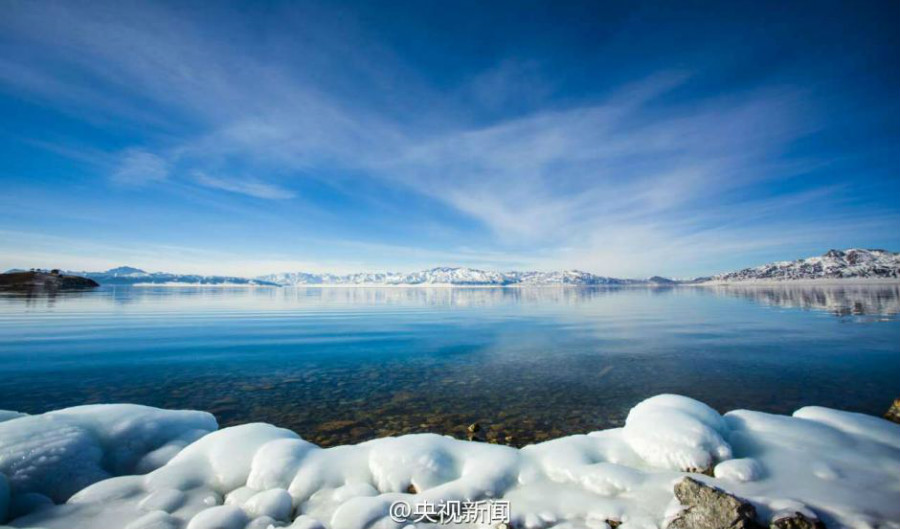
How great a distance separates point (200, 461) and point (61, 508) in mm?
2014

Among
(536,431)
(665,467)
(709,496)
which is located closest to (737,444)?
(665,467)

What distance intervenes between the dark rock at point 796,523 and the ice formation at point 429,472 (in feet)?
0.43

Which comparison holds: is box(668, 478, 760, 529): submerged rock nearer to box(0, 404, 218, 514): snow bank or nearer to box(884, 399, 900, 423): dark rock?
box(884, 399, 900, 423): dark rock

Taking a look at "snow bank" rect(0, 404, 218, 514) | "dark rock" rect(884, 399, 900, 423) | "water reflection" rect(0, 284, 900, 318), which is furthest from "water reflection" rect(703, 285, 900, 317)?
"snow bank" rect(0, 404, 218, 514)

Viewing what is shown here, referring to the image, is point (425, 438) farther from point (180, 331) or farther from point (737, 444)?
point (180, 331)

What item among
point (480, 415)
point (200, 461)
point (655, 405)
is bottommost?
point (480, 415)

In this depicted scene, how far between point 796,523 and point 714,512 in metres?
1.18

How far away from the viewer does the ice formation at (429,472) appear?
6.07 meters

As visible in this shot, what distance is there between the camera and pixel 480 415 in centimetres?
1233

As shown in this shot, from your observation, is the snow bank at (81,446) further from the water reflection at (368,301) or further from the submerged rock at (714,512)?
the water reflection at (368,301)

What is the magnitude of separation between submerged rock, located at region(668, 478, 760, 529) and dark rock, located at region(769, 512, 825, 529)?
0.90 feet

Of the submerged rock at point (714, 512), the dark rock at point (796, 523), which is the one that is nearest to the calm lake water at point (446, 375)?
the submerged rock at point (714, 512)

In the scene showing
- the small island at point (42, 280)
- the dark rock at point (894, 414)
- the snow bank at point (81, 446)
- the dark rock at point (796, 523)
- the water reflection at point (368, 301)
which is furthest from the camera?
the small island at point (42, 280)

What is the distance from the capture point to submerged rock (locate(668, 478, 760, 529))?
5.35 metres
